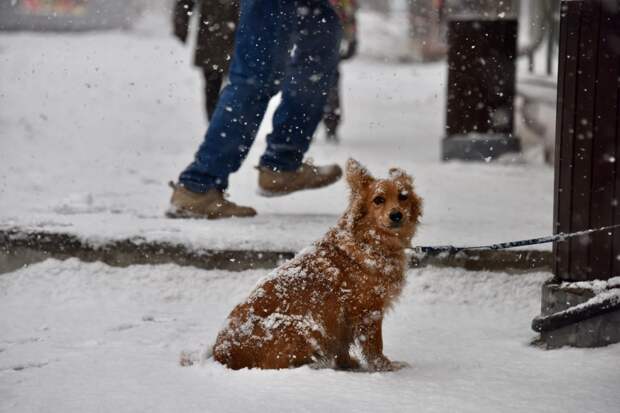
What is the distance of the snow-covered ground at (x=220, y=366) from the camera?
9.94 feet

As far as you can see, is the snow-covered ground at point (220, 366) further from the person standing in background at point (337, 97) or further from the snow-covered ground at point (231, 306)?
the person standing in background at point (337, 97)

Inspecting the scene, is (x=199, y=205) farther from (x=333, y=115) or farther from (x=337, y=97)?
(x=337, y=97)

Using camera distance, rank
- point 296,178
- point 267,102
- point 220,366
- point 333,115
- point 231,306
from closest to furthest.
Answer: point 220,366 → point 231,306 → point 267,102 → point 296,178 → point 333,115

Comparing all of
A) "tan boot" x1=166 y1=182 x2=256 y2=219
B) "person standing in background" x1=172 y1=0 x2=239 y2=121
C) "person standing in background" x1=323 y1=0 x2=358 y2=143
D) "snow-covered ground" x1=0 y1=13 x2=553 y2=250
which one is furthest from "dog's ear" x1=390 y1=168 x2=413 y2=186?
"person standing in background" x1=323 y1=0 x2=358 y2=143

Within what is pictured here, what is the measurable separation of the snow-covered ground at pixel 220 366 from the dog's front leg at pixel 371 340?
0.32 feet

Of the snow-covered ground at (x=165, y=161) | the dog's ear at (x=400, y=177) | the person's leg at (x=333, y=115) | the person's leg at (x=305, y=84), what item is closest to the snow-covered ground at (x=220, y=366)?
the snow-covered ground at (x=165, y=161)

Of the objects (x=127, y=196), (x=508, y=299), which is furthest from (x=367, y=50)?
(x=508, y=299)

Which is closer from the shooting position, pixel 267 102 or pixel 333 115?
pixel 267 102

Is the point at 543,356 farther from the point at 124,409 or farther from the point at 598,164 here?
the point at 124,409

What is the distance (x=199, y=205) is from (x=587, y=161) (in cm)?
234

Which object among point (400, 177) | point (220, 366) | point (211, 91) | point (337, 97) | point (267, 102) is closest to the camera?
point (220, 366)

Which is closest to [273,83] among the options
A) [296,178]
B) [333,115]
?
[296,178]

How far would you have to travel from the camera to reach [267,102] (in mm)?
5105

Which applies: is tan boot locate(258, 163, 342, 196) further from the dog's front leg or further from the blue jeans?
the dog's front leg
